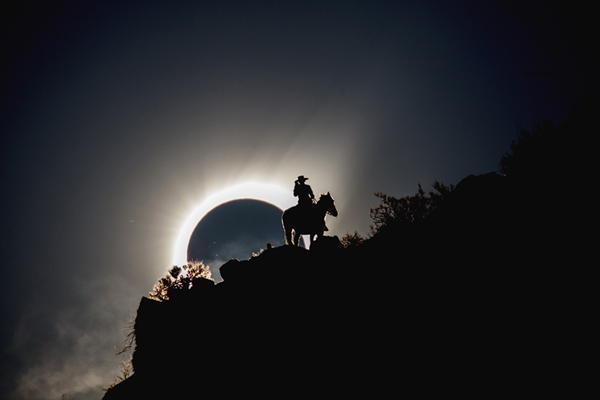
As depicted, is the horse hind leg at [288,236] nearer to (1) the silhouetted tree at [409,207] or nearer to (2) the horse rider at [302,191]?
(2) the horse rider at [302,191]

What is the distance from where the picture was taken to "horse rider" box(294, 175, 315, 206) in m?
14.2

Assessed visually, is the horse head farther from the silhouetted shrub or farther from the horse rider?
the silhouetted shrub

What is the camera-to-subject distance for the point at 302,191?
47.2ft

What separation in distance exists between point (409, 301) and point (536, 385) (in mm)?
3384

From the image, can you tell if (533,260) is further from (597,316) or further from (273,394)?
(273,394)

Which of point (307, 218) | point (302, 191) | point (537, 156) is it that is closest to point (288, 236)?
point (307, 218)

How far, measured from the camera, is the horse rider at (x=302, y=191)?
1421cm

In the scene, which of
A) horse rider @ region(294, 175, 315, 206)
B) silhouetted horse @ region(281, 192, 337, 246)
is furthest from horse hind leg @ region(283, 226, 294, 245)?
horse rider @ region(294, 175, 315, 206)

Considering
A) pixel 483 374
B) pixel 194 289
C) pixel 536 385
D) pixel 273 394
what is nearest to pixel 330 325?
pixel 273 394

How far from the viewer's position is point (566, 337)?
17.7ft

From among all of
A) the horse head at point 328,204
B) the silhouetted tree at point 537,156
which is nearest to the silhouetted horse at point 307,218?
the horse head at point 328,204

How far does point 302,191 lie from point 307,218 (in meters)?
1.80

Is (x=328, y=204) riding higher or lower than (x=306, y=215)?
higher

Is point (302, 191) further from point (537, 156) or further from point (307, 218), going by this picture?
point (537, 156)
